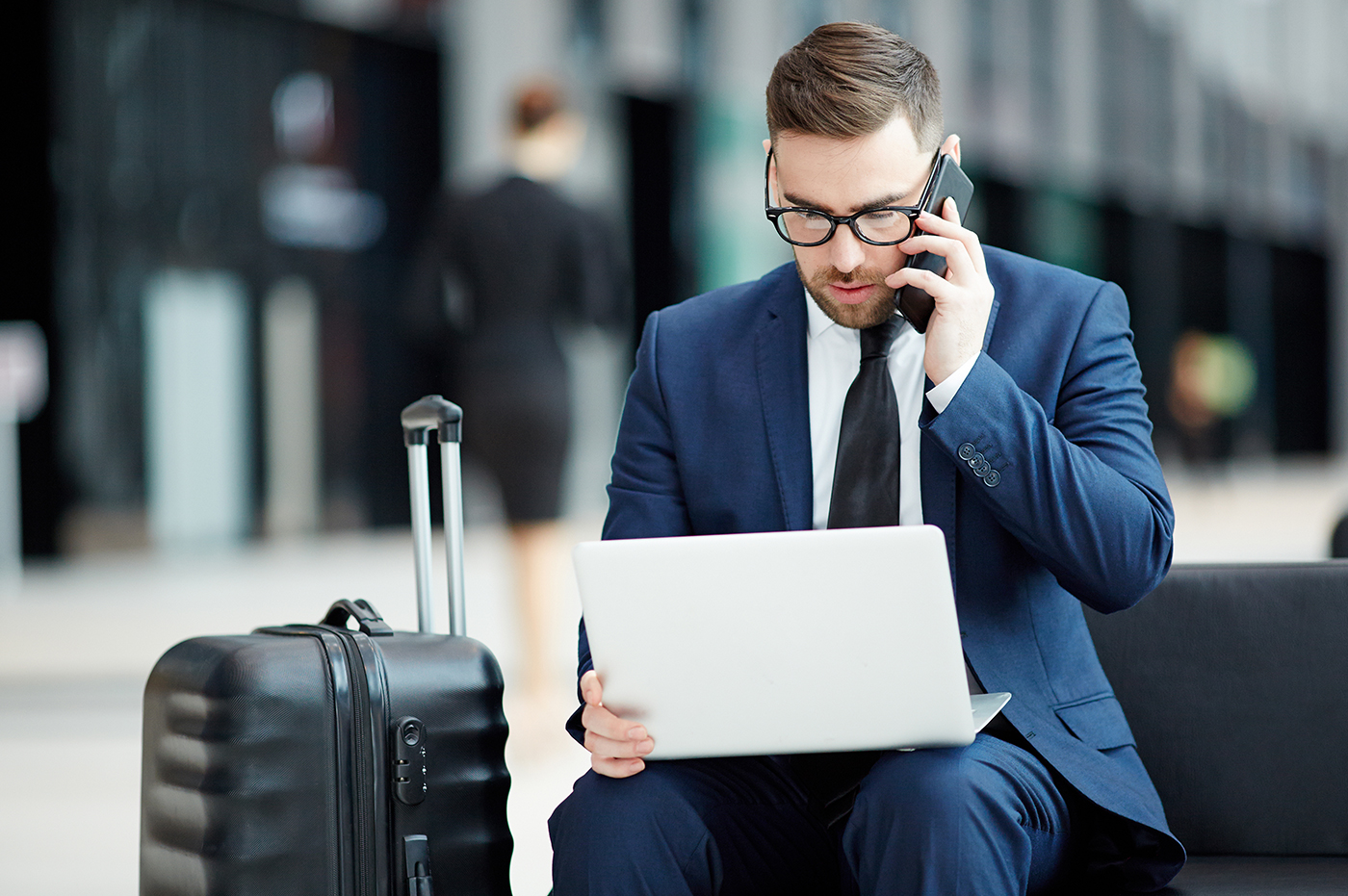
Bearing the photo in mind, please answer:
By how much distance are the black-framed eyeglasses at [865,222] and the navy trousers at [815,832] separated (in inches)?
27.1

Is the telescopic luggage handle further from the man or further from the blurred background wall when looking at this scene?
the blurred background wall

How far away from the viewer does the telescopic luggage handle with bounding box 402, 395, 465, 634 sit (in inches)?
88.8

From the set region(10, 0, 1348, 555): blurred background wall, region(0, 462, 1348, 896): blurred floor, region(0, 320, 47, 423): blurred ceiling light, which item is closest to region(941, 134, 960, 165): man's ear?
region(0, 462, 1348, 896): blurred floor

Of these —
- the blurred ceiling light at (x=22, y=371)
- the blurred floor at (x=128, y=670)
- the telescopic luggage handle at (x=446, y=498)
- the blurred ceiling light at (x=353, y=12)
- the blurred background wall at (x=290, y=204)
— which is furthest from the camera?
the blurred ceiling light at (x=353, y=12)

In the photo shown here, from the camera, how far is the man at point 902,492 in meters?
1.76

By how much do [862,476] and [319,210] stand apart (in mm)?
10075

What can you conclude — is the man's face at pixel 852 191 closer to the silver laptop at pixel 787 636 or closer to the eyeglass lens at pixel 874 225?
the eyeglass lens at pixel 874 225

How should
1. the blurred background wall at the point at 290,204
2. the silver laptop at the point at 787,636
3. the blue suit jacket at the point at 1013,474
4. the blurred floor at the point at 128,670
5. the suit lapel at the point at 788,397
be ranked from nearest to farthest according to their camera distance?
1. the silver laptop at the point at 787,636
2. the blue suit jacket at the point at 1013,474
3. the suit lapel at the point at 788,397
4. the blurred floor at the point at 128,670
5. the blurred background wall at the point at 290,204

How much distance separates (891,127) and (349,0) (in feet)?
33.9

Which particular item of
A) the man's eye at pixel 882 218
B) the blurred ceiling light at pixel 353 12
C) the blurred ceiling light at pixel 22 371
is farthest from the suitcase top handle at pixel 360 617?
the blurred ceiling light at pixel 353 12

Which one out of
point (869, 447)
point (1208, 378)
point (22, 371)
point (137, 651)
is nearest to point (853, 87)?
point (869, 447)

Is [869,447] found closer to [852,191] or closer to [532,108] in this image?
[852,191]

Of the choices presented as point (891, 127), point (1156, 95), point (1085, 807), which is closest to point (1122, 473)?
point (1085, 807)

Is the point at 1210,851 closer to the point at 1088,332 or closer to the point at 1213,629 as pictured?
the point at 1213,629
